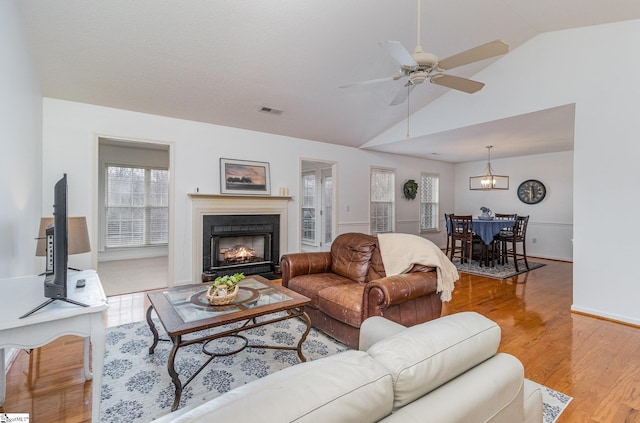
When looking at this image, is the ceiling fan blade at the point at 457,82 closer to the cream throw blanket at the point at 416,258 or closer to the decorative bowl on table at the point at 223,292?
the cream throw blanket at the point at 416,258

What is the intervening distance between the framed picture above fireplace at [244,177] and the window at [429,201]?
14.4 feet

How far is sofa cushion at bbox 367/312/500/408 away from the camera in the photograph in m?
0.80

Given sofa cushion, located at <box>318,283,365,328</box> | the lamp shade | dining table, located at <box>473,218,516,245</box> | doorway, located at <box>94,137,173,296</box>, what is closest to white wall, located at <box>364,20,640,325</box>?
dining table, located at <box>473,218,516,245</box>

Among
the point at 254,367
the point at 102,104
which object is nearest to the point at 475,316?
the point at 254,367

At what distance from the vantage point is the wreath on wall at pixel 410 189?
7285 millimetres

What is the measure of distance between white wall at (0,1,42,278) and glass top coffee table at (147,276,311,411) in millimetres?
1177

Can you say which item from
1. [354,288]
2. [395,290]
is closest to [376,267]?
[354,288]

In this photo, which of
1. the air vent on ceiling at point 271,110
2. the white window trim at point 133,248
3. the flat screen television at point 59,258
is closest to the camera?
the flat screen television at point 59,258

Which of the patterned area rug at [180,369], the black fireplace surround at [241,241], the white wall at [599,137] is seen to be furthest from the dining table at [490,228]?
the patterned area rug at [180,369]

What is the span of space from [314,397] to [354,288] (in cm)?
220

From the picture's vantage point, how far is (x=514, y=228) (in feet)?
18.0

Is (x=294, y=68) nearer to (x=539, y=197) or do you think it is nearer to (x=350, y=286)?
(x=350, y=286)

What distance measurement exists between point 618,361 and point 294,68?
4.19 m

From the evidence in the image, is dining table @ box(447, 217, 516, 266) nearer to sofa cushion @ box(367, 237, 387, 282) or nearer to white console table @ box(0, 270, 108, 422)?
sofa cushion @ box(367, 237, 387, 282)
